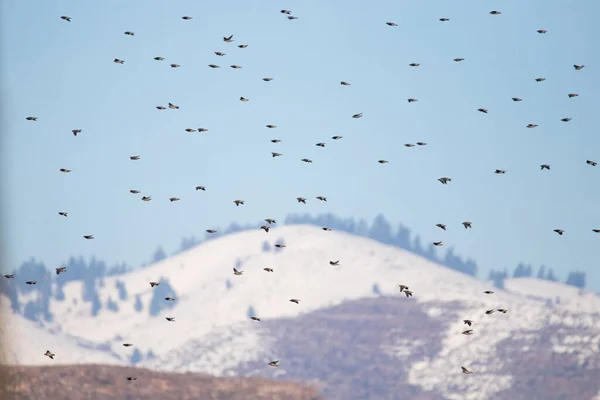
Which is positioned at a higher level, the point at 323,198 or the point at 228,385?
the point at 323,198

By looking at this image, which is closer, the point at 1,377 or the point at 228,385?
the point at 1,377

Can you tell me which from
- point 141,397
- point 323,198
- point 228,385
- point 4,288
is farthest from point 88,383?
Result: point 4,288

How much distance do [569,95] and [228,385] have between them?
94.3 meters

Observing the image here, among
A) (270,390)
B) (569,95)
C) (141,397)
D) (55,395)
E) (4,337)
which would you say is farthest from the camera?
(270,390)

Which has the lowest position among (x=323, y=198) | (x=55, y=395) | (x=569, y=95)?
(x=55, y=395)

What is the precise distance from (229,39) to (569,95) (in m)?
14.8

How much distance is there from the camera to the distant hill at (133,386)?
121688 mm

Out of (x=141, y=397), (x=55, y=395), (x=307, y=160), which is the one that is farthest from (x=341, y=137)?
(x=141, y=397)

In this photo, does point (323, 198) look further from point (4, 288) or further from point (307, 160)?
point (4, 288)

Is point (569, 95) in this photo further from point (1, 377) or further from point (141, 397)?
point (141, 397)

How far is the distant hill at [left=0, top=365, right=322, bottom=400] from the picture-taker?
122m

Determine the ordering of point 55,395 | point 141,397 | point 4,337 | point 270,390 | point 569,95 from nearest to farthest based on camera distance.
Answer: point 4,337 < point 569,95 < point 55,395 < point 141,397 < point 270,390

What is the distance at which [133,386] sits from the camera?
132125mm

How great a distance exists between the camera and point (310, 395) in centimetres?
13888
